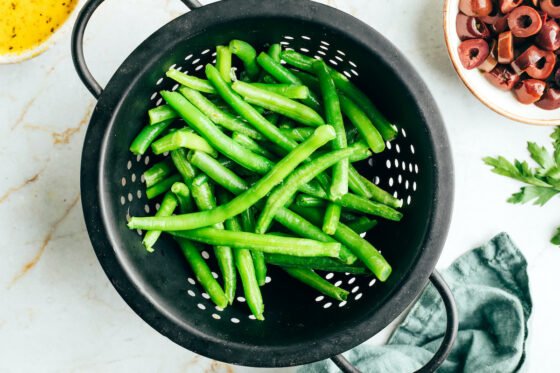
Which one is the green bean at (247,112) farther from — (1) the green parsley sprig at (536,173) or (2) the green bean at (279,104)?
(1) the green parsley sprig at (536,173)

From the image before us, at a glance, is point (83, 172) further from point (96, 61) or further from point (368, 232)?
point (368, 232)

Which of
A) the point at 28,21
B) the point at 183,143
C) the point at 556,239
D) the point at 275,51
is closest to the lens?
the point at 183,143

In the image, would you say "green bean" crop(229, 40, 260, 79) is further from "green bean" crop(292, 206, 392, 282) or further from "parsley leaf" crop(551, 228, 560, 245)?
"parsley leaf" crop(551, 228, 560, 245)

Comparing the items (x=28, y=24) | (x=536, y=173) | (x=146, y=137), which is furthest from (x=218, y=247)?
(x=536, y=173)

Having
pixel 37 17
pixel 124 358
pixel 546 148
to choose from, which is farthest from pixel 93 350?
pixel 546 148

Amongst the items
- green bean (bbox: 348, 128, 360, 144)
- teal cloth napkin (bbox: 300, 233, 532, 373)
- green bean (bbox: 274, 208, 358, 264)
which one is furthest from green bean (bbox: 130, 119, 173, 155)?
teal cloth napkin (bbox: 300, 233, 532, 373)

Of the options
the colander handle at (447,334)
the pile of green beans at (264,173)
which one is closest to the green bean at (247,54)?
the pile of green beans at (264,173)

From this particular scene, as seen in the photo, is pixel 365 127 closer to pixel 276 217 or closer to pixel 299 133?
pixel 299 133
